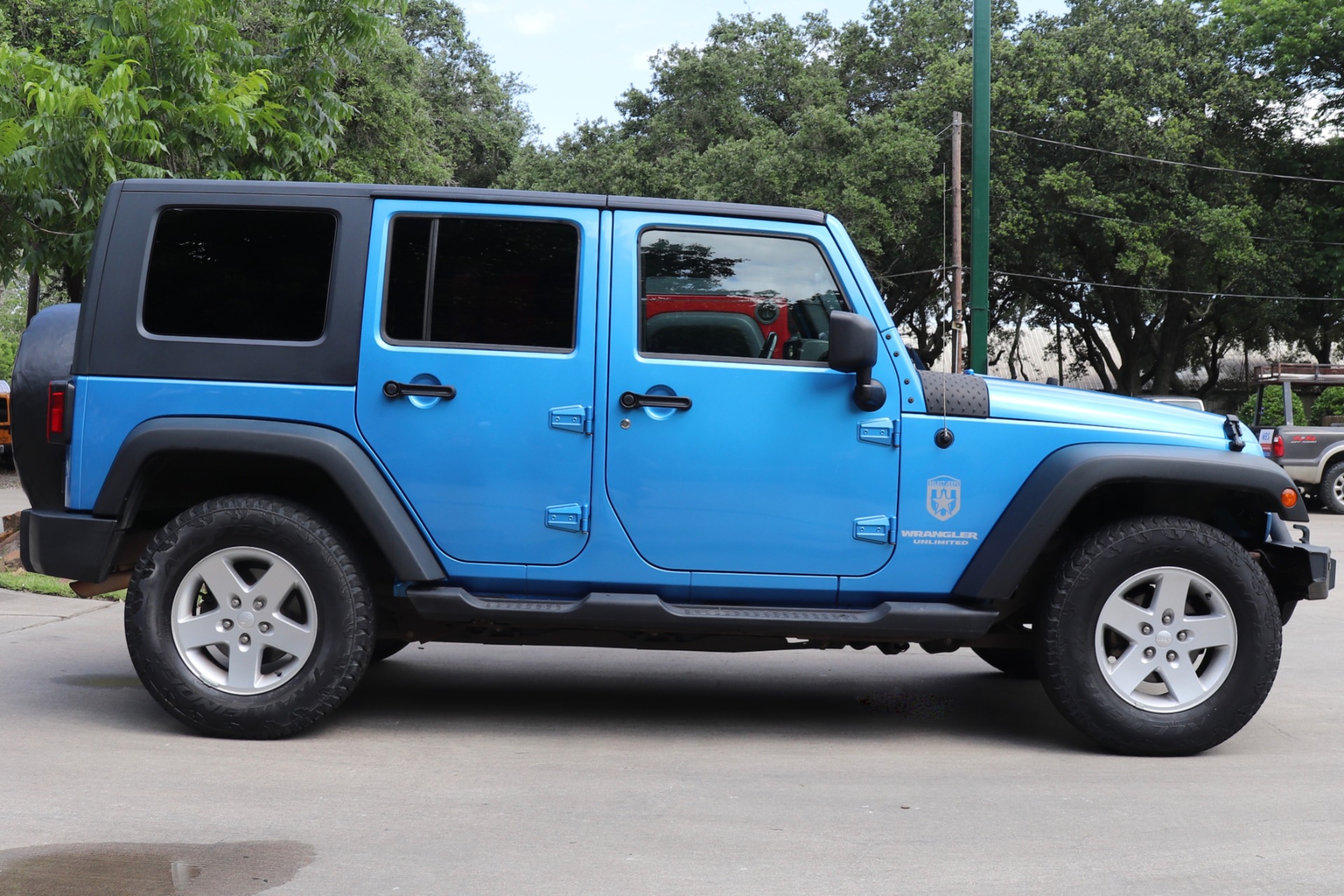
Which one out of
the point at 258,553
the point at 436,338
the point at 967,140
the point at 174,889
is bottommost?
the point at 174,889

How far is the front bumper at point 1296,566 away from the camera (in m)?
5.03

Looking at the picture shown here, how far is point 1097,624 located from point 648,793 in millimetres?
1871

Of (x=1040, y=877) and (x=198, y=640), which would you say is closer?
(x=1040, y=877)

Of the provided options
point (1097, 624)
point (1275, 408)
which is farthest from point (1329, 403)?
point (1097, 624)

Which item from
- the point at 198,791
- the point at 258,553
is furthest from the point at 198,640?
the point at 198,791

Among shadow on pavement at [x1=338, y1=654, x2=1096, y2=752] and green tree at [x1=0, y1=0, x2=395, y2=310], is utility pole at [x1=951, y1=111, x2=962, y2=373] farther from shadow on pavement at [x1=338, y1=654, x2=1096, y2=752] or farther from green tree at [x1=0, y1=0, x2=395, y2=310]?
shadow on pavement at [x1=338, y1=654, x2=1096, y2=752]

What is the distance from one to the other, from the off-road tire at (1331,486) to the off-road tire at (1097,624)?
1486 centimetres

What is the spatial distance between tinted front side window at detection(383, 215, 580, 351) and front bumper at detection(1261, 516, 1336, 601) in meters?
2.97

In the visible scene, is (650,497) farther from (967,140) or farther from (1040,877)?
(967,140)

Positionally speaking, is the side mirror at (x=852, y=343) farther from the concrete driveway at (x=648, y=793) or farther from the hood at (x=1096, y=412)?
the concrete driveway at (x=648, y=793)

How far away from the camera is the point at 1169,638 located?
4.91 metres

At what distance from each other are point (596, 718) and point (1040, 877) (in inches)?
90.3

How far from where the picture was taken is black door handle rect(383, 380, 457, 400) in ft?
15.8

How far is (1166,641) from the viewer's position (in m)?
4.91
